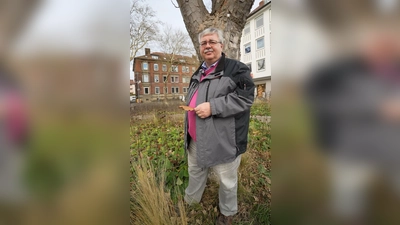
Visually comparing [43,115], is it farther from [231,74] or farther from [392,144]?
[231,74]

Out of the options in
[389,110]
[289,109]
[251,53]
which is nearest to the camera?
[389,110]

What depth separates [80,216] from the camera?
1.94 ft

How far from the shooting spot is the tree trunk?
202 centimetres

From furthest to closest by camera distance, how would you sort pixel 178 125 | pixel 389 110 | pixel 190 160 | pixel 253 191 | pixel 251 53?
pixel 178 125
pixel 251 53
pixel 253 191
pixel 190 160
pixel 389 110

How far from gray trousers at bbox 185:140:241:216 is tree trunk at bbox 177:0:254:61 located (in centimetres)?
128

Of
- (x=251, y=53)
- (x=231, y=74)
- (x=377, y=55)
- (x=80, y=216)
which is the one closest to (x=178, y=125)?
(x=251, y=53)

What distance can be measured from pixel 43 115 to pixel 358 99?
94 cm

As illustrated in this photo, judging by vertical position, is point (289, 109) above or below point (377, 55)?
below

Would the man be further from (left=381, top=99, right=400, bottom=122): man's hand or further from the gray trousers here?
(left=381, top=99, right=400, bottom=122): man's hand

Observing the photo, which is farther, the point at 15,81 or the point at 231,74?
the point at 231,74

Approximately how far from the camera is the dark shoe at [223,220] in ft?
5.93

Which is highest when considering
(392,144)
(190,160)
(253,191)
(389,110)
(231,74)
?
(231,74)

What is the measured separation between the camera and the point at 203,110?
1526mm

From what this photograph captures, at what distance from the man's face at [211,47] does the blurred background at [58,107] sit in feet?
3.50
